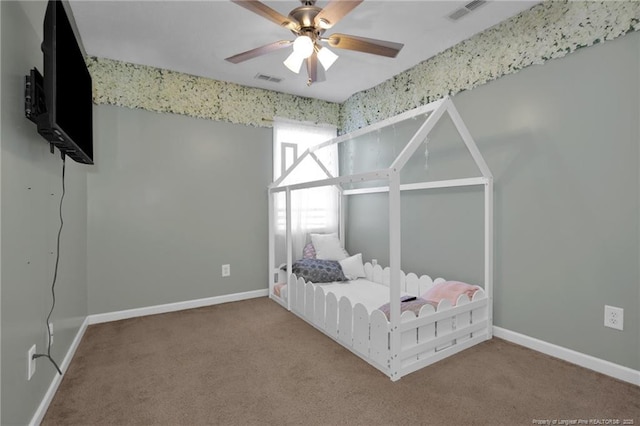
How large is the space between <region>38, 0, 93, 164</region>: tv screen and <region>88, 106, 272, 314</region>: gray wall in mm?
1119

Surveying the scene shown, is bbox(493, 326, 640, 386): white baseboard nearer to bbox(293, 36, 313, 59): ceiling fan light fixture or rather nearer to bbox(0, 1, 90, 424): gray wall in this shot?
bbox(293, 36, 313, 59): ceiling fan light fixture

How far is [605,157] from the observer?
1.91m

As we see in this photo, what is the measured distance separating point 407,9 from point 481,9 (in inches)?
20.2

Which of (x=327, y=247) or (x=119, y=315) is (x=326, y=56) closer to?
(x=327, y=247)

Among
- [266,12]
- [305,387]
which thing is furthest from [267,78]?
[305,387]

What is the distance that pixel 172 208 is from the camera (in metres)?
3.19

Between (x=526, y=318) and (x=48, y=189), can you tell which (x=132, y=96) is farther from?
(x=526, y=318)

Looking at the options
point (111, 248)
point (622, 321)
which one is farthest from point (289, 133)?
point (622, 321)

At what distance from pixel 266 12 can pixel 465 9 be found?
1.44 meters

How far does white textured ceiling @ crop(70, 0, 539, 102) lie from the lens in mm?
2168

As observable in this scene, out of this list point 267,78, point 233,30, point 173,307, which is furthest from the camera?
point 267,78

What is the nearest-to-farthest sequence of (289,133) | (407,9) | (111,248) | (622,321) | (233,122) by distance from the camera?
(622,321) < (407,9) < (111,248) < (233,122) < (289,133)

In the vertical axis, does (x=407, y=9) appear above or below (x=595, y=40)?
above

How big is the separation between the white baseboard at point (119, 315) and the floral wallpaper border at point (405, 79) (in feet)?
6.23
